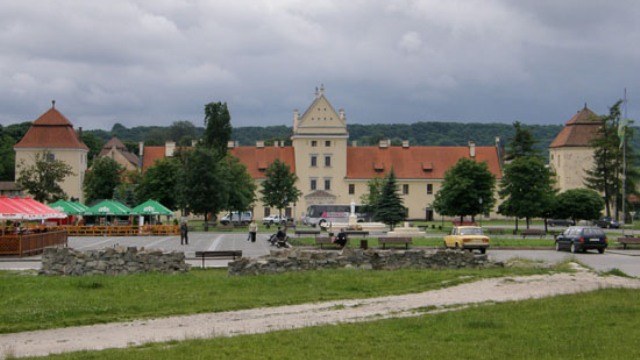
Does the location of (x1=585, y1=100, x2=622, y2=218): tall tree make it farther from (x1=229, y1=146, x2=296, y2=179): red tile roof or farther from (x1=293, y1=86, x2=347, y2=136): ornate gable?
(x1=229, y1=146, x2=296, y2=179): red tile roof

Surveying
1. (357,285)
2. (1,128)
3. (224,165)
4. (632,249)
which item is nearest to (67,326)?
(357,285)

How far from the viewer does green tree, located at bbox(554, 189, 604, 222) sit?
3051 inches

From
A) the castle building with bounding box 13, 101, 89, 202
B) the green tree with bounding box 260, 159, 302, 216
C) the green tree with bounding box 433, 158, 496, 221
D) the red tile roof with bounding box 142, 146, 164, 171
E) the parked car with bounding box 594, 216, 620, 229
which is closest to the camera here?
the green tree with bounding box 433, 158, 496, 221

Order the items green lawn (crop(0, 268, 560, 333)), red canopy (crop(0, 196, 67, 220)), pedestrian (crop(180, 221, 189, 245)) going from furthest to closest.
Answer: pedestrian (crop(180, 221, 189, 245)) < red canopy (crop(0, 196, 67, 220)) < green lawn (crop(0, 268, 560, 333))

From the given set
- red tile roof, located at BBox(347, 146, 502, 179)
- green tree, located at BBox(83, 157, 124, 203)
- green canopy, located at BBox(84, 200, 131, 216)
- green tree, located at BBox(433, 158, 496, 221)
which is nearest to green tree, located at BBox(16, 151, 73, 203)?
green tree, located at BBox(83, 157, 124, 203)

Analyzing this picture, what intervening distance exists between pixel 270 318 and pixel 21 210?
23252mm

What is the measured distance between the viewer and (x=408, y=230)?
60.9 meters

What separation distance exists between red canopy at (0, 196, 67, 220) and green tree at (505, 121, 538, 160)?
71884 millimetres

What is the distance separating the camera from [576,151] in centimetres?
10919

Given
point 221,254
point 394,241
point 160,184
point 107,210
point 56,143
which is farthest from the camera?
point 56,143

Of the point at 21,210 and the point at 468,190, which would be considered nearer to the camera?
the point at 21,210

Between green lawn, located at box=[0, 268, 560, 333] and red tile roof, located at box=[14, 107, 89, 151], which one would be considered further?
red tile roof, located at box=[14, 107, 89, 151]

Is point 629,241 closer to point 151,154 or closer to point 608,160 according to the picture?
point 608,160

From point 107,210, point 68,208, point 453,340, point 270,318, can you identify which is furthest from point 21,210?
point 453,340
